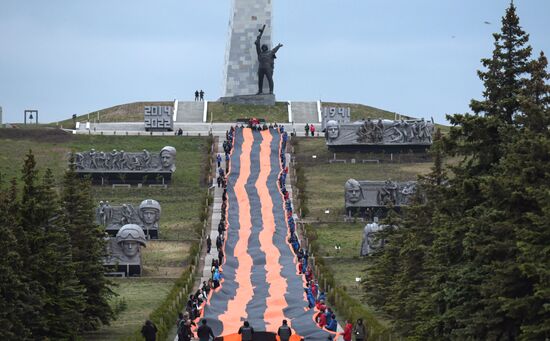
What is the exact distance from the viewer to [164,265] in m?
72.4

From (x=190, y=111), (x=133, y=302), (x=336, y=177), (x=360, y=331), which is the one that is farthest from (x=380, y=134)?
(x=360, y=331)

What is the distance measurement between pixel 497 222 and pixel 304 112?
92.5 metres

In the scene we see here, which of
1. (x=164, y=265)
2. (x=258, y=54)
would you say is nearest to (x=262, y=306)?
(x=164, y=265)

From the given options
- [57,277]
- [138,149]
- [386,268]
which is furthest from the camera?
[138,149]

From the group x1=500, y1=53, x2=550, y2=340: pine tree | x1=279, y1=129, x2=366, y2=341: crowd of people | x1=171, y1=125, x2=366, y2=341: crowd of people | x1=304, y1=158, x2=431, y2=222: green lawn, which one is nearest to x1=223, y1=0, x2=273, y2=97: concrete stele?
x1=304, y1=158, x2=431, y2=222: green lawn

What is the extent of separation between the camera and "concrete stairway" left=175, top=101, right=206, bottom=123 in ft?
404

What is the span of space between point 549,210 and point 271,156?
72077 mm

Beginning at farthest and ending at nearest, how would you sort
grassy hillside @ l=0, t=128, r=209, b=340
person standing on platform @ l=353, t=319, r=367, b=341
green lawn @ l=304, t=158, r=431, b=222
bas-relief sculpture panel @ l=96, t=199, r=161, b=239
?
green lawn @ l=304, t=158, r=431, b=222, bas-relief sculpture panel @ l=96, t=199, r=161, b=239, grassy hillside @ l=0, t=128, r=209, b=340, person standing on platform @ l=353, t=319, r=367, b=341

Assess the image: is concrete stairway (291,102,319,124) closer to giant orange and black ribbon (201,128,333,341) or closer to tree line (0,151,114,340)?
giant orange and black ribbon (201,128,333,341)

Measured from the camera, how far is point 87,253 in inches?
2073

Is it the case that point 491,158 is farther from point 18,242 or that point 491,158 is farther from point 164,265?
point 164,265

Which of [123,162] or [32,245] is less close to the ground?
[123,162]

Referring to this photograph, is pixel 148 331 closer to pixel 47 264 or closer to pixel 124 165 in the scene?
pixel 47 264

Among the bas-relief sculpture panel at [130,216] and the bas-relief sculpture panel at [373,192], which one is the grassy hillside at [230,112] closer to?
the bas-relief sculpture panel at [373,192]
